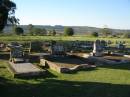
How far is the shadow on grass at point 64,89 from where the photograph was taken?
36.8 feet

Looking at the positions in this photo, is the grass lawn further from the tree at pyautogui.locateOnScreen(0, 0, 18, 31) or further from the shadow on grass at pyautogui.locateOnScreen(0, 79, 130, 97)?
the tree at pyautogui.locateOnScreen(0, 0, 18, 31)

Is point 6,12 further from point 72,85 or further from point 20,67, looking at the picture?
point 72,85

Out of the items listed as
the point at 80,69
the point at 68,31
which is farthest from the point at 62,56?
the point at 68,31

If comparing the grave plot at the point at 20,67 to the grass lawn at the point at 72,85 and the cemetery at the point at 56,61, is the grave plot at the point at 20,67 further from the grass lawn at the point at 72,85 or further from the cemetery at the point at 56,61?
the grass lawn at the point at 72,85

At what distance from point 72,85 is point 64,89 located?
3.17 ft

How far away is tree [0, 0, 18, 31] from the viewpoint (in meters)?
22.9

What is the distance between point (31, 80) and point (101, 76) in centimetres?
463

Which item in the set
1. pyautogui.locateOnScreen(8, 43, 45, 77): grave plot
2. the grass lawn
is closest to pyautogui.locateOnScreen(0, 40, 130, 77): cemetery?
pyautogui.locateOnScreen(8, 43, 45, 77): grave plot

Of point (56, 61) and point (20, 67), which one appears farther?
point (56, 61)

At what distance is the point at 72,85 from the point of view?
13.0 meters

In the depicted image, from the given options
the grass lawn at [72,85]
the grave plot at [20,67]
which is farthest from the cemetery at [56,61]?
the grass lawn at [72,85]

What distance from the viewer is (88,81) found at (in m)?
14.0

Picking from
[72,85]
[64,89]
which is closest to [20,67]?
[72,85]

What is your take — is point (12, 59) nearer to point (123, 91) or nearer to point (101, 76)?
point (101, 76)
